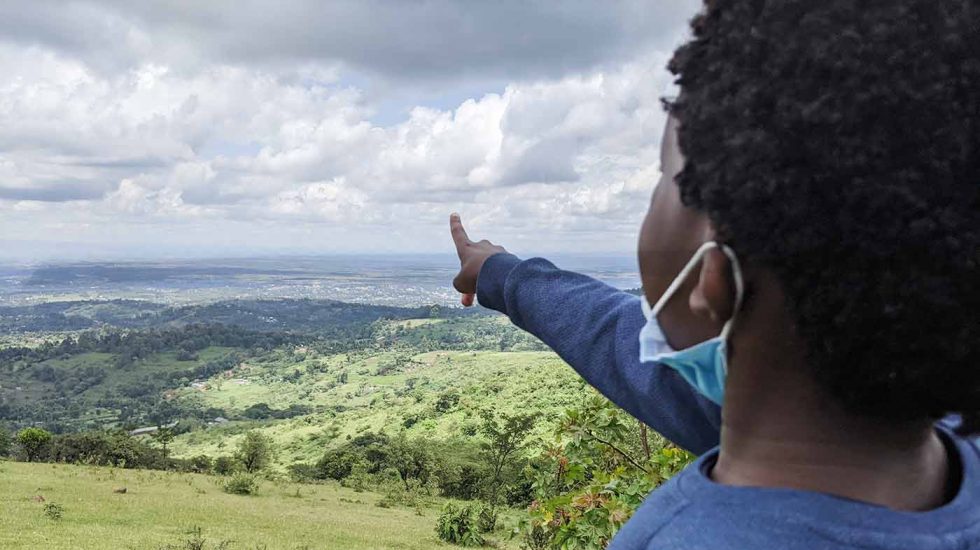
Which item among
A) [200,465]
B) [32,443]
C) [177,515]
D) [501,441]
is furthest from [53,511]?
[501,441]

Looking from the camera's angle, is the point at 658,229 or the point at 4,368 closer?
the point at 658,229

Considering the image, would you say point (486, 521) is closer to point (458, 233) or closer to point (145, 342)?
point (458, 233)

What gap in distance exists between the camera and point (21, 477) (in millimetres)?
19266

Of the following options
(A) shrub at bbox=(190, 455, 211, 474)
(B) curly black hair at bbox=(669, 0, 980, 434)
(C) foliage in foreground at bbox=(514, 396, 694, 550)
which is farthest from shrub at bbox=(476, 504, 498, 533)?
(B) curly black hair at bbox=(669, 0, 980, 434)

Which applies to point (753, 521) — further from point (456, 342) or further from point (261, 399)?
point (456, 342)

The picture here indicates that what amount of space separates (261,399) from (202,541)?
64383 millimetres

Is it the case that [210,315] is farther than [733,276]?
Yes

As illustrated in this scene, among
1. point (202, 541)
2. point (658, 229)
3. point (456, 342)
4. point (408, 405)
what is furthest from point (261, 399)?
point (658, 229)

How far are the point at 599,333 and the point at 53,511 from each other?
1756 centimetres

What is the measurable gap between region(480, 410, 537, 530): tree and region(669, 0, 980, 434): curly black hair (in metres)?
28.9

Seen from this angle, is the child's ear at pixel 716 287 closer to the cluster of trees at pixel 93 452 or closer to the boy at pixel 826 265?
the boy at pixel 826 265

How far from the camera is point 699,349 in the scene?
0.78 meters

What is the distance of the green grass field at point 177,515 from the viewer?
575 inches

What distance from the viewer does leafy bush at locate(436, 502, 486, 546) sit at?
59.6ft
